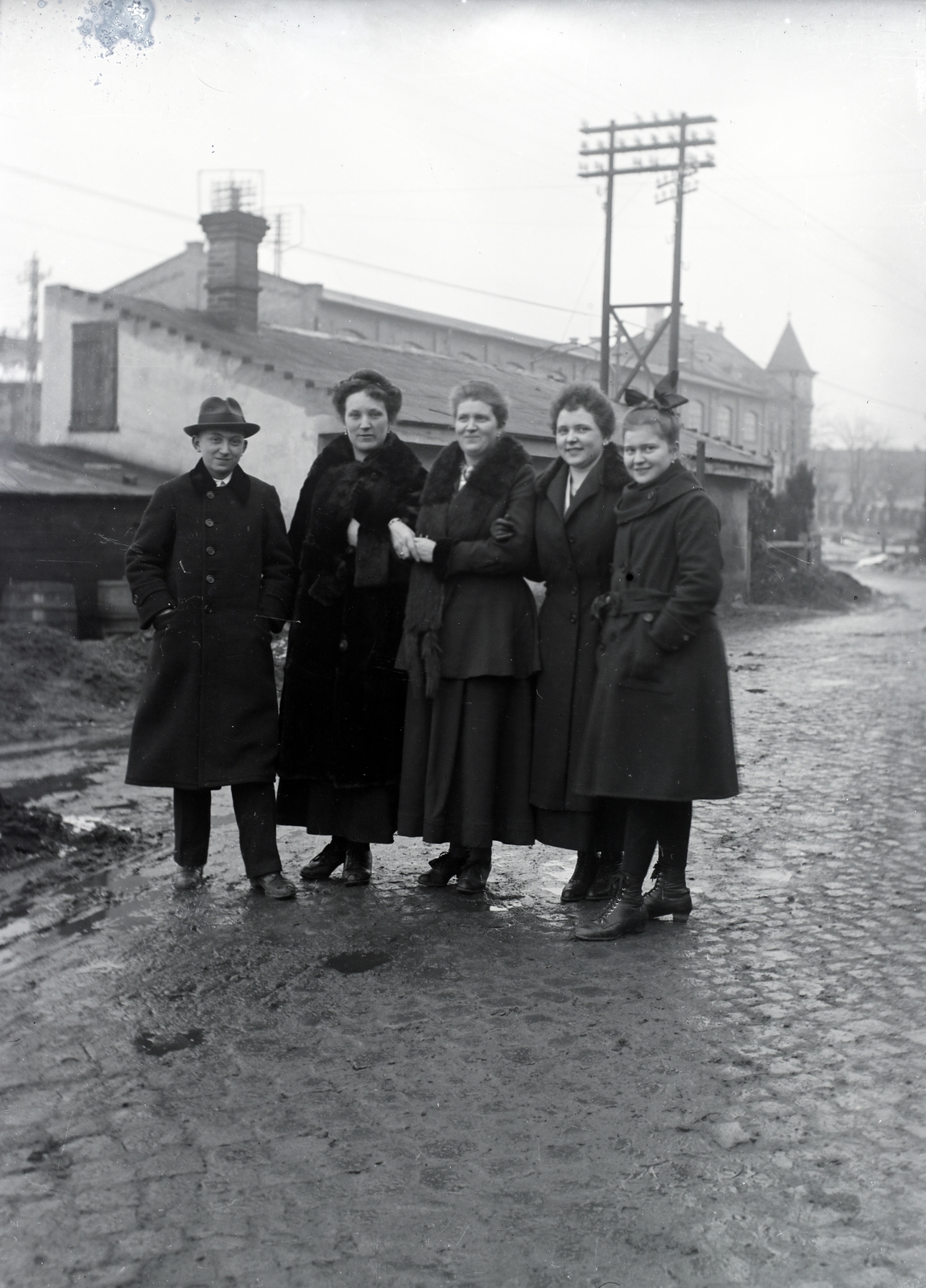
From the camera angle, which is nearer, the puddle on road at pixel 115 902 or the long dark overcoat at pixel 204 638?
the puddle on road at pixel 115 902

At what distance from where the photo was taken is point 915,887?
5633 millimetres

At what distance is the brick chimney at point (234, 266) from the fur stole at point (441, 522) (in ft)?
53.5

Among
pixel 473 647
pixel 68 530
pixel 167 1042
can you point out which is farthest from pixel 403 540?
pixel 68 530

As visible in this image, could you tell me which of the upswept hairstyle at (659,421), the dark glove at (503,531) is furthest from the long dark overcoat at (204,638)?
the upswept hairstyle at (659,421)

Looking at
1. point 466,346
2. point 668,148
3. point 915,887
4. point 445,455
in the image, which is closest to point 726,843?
point 915,887

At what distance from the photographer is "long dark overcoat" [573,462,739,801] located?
15.7 feet

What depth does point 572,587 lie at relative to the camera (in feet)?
17.0

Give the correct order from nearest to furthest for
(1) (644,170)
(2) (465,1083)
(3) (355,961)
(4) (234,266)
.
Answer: (2) (465,1083) < (3) (355,961) < (4) (234,266) < (1) (644,170)

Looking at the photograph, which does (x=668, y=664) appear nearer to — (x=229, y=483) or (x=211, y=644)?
(x=211, y=644)

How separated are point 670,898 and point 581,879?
0.48 metres

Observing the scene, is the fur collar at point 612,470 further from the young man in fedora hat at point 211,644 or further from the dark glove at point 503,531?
the young man in fedora hat at point 211,644

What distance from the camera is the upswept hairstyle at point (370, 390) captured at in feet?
→ 17.8

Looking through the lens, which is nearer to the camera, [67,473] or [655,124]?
[67,473]

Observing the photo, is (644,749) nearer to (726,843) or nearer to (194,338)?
(726,843)
